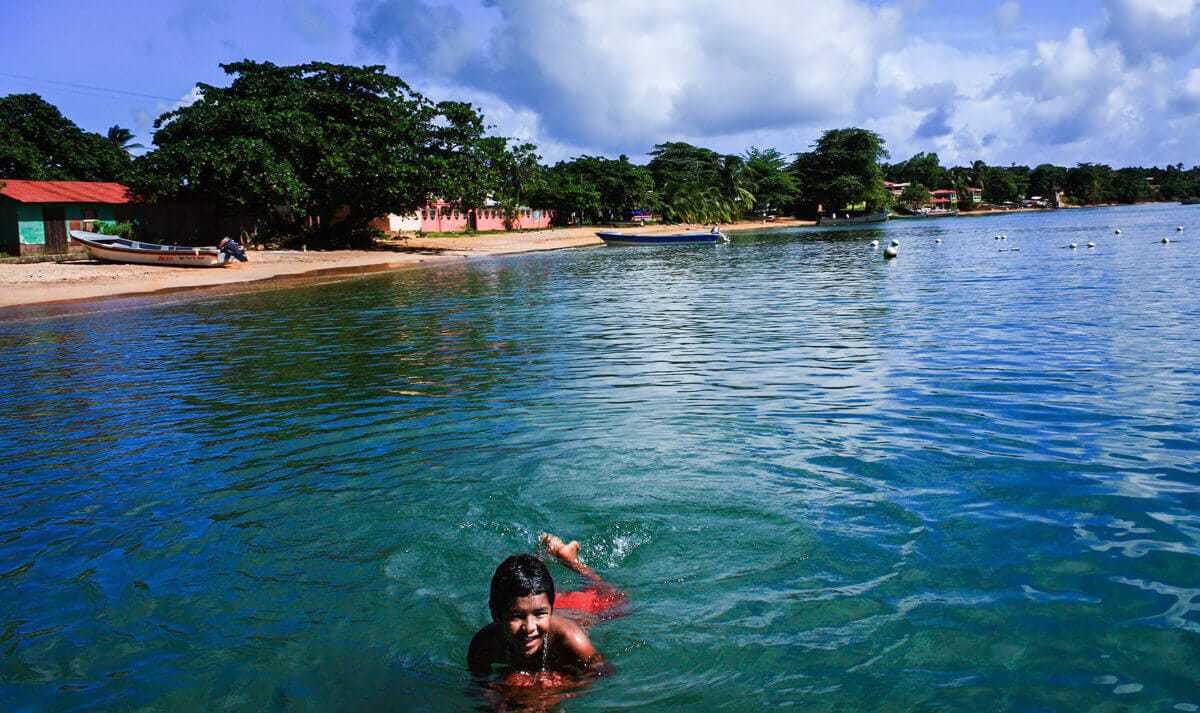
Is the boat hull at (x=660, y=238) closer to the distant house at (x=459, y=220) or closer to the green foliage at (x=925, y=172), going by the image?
the distant house at (x=459, y=220)

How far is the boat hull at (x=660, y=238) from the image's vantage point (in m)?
66.4

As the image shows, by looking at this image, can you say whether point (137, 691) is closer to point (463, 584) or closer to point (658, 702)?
point (463, 584)

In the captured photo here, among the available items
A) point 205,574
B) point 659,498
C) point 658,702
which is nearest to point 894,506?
point 659,498

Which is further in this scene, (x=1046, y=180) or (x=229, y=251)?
(x=1046, y=180)

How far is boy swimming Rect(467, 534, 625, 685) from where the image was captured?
14.1 feet

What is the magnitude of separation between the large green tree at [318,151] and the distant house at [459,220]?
15730 mm

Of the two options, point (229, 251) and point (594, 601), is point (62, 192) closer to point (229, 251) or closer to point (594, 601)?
point (229, 251)

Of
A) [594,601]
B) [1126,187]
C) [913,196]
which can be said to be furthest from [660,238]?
[1126,187]

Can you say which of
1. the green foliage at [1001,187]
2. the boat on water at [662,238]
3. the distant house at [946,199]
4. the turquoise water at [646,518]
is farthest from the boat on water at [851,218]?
the turquoise water at [646,518]

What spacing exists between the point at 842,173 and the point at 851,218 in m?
7.82

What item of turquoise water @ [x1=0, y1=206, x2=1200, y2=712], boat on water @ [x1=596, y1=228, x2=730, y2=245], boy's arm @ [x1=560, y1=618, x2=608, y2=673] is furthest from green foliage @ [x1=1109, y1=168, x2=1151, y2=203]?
boy's arm @ [x1=560, y1=618, x2=608, y2=673]

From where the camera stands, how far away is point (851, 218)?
117312 mm

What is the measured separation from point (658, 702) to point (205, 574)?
12.5ft

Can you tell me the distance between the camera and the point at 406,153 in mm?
48531
